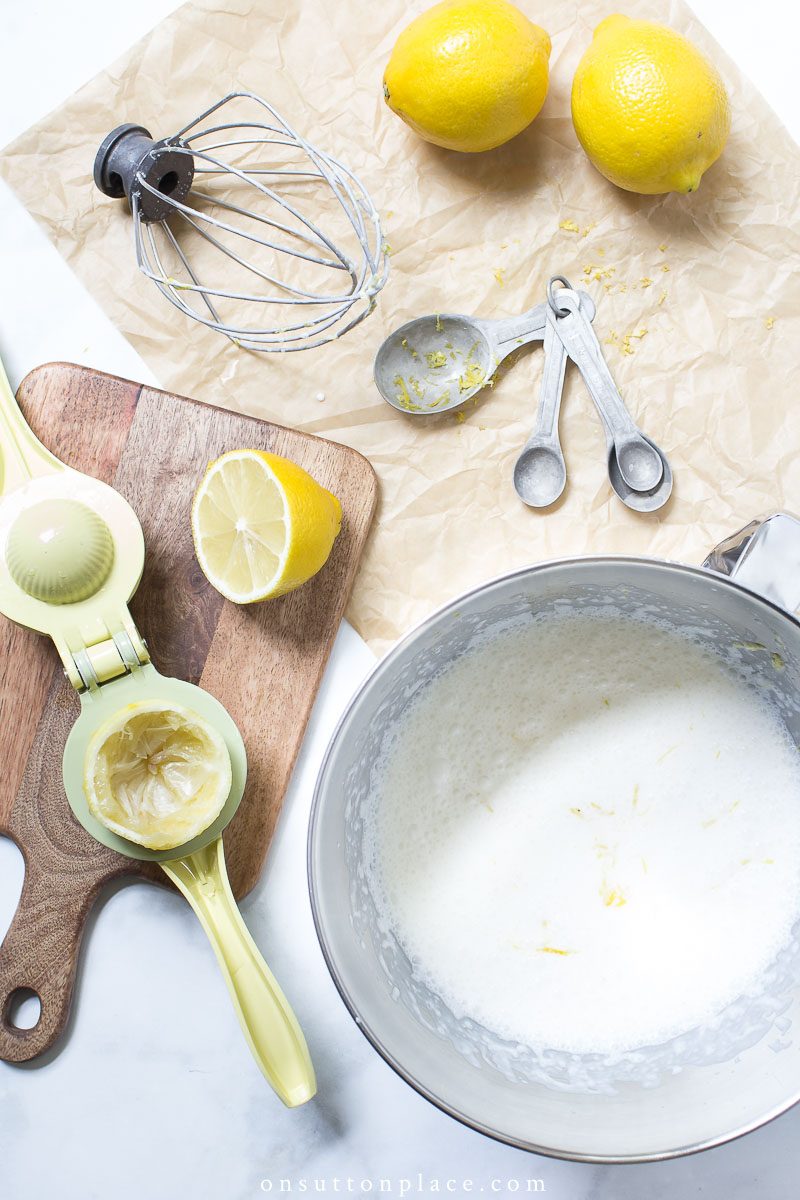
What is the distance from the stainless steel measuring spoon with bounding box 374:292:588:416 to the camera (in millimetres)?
1051

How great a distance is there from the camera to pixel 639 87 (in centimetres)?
94

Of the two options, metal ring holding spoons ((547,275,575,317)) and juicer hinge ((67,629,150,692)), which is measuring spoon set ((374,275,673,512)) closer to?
metal ring holding spoons ((547,275,575,317))

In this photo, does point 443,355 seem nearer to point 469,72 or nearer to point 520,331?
point 520,331

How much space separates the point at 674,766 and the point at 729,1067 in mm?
308

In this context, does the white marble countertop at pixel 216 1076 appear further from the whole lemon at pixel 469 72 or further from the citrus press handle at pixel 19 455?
the whole lemon at pixel 469 72

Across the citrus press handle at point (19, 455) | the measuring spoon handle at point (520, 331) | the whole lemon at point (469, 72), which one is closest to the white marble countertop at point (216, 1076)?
the citrus press handle at point (19, 455)

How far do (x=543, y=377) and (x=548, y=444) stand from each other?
0.25 ft

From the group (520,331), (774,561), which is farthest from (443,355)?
(774,561)

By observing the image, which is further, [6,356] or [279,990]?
[6,356]

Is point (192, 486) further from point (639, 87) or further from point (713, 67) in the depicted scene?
point (713, 67)

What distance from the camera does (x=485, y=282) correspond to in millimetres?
1070

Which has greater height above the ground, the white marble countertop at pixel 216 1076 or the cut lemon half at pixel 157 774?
the cut lemon half at pixel 157 774

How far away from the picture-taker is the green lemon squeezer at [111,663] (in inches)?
37.4

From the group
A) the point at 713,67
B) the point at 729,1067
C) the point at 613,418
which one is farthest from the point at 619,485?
the point at 729,1067
